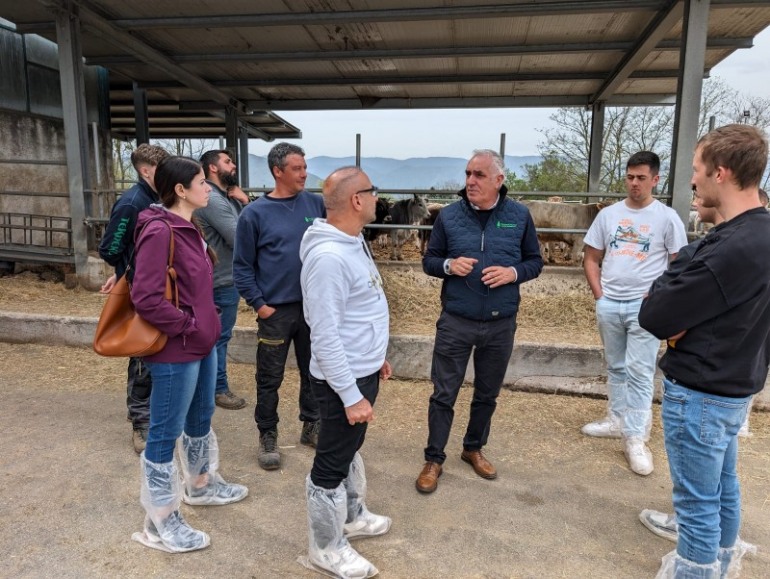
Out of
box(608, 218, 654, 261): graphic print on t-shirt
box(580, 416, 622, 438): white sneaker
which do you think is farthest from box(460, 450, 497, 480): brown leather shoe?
box(608, 218, 654, 261): graphic print on t-shirt

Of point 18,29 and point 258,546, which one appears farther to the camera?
point 18,29

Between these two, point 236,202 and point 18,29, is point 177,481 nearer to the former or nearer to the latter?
point 236,202

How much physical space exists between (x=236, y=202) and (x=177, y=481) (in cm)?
216

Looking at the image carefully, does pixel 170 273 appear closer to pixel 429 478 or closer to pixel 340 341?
pixel 340 341

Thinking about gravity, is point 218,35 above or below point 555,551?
above

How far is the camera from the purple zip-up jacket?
2.18 m

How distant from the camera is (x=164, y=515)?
93.9 inches

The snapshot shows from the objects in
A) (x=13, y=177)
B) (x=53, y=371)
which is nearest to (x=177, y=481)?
(x=53, y=371)

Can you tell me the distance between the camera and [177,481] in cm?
240

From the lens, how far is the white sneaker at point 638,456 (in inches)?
126

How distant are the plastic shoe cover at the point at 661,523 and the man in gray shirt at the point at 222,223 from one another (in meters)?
2.65

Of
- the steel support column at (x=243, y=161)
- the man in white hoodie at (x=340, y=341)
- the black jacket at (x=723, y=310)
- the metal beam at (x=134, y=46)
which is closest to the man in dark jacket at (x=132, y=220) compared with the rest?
the man in white hoodie at (x=340, y=341)

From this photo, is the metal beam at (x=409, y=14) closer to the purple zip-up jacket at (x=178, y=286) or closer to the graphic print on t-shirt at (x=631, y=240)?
the graphic print on t-shirt at (x=631, y=240)

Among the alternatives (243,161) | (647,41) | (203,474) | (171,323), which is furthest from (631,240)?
(243,161)
